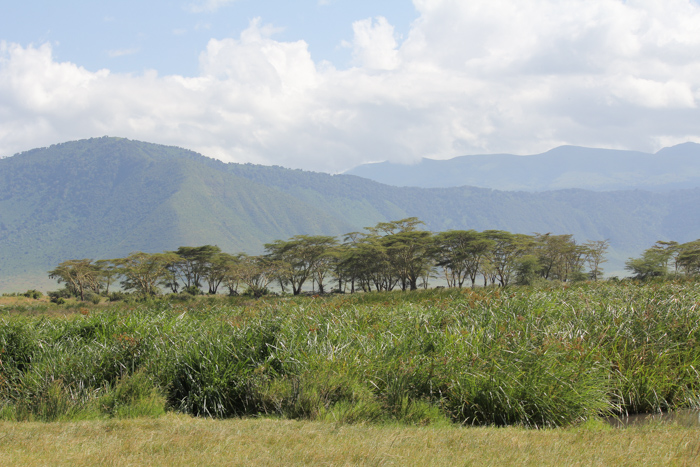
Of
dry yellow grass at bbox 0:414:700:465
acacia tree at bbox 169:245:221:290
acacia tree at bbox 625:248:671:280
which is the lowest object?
acacia tree at bbox 625:248:671:280

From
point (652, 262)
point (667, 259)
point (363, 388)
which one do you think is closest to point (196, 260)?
point (652, 262)

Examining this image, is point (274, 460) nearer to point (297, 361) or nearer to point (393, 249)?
→ point (297, 361)

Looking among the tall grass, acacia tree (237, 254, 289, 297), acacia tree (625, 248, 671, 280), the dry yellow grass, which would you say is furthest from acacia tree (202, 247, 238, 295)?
the dry yellow grass

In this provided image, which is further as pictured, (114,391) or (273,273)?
(273,273)

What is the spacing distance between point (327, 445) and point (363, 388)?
1.68 metres

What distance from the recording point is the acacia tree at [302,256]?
190 ft

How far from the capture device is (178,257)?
57.6m

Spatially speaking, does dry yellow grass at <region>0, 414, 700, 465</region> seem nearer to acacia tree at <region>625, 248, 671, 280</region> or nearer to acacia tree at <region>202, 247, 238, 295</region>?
acacia tree at <region>202, 247, 238, 295</region>

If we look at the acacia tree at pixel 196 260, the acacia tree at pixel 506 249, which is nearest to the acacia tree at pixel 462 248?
the acacia tree at pixel 506 249

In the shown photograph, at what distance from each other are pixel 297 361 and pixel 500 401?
8.79 feet

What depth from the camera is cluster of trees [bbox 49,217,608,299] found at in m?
51.6

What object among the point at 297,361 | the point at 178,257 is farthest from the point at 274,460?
the point at 178,257

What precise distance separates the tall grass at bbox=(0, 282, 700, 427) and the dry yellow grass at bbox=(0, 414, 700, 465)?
0.73 metres

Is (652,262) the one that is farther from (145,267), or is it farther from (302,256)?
(145,267)
